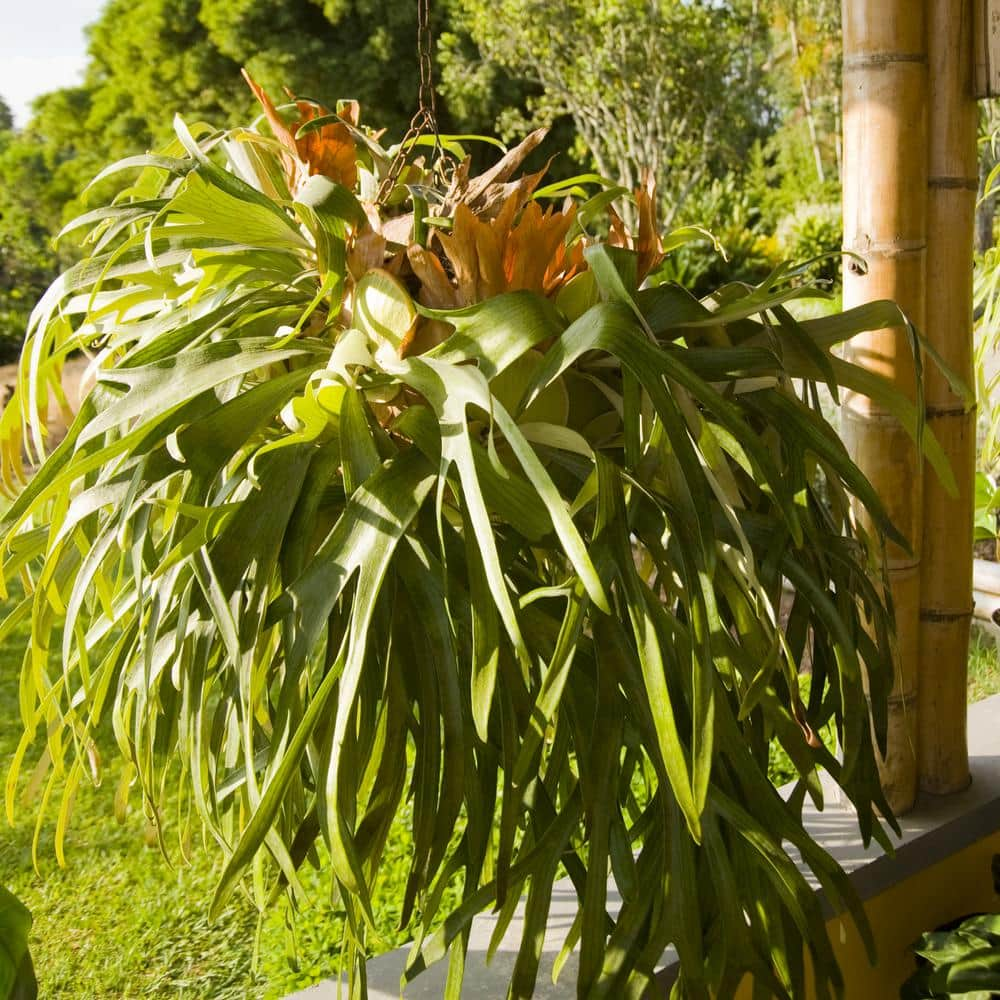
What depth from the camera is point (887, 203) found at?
105 cm

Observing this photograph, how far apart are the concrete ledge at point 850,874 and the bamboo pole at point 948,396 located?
0.04 meters

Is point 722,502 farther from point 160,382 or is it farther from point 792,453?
point 160,382

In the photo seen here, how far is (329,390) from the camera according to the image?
1.90ft

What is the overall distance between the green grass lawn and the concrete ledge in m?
0.38

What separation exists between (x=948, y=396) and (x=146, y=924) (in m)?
1.34

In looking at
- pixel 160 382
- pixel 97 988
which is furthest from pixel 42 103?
pixel 160 382

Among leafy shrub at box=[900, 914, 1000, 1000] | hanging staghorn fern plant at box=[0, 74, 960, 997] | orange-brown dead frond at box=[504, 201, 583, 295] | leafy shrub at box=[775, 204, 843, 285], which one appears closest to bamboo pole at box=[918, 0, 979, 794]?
leafy shrub at box=[900, 914, 1000, 1000]

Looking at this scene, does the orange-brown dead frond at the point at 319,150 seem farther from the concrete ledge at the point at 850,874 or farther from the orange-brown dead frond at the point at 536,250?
the concrete ledge at the point at 850,874

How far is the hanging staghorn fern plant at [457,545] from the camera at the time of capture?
1.82 ft

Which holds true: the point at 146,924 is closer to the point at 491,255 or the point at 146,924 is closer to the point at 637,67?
the point at 491,255

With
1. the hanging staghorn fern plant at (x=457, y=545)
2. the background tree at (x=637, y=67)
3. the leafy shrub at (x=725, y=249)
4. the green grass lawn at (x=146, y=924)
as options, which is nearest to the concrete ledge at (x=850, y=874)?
the hanging staghorn fern plant at (x=457, y=545)

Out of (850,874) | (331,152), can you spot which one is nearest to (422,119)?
(331,152)

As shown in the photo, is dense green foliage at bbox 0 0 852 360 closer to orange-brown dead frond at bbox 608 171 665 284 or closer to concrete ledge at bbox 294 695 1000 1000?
concrete ledge at bbox 294 695 1000 1000

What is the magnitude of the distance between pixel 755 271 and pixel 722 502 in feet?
21.0
